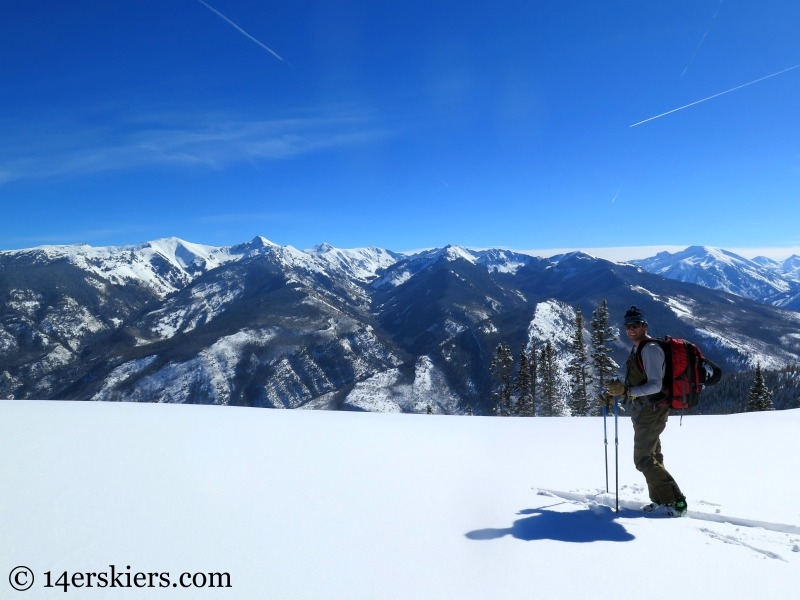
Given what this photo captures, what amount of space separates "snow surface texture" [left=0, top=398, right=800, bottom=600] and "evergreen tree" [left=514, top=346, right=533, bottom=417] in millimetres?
39607

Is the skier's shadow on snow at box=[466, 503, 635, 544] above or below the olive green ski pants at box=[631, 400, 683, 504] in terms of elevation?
below

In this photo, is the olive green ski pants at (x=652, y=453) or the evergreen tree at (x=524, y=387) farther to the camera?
the evergreen tree at (x=524, y=387)

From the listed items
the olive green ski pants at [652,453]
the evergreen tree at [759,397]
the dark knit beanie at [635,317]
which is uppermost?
the dark knit beanie at [635,317]

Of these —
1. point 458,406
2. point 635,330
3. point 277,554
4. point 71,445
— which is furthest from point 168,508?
point 458,406

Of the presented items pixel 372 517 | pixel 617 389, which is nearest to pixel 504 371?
pixel 617 389

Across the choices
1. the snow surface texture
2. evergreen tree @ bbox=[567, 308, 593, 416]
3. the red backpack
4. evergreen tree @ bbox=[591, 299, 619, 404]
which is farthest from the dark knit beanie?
evergreen tree @ bbox=[567, 308, 593, 416]

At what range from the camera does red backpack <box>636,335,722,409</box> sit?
553 cm

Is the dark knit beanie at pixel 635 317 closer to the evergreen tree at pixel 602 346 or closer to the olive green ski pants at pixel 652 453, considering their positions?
the olive green ski pants at pixel 652 453

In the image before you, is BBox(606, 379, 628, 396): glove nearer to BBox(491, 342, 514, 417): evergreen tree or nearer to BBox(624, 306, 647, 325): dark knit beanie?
BBox(624, 306, 647, 325): dark knit beanie

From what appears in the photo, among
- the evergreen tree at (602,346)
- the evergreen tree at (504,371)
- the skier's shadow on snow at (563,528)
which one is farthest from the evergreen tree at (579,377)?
the skier's shadow on snow at (563,528)

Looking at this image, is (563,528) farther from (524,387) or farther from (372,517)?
(524,387)

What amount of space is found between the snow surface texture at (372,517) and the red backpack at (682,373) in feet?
4.85

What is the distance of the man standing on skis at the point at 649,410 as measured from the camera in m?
5.56

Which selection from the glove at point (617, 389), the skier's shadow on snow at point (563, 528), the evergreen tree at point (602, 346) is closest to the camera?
the skier's shadow on snow at point (563, 528)
